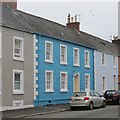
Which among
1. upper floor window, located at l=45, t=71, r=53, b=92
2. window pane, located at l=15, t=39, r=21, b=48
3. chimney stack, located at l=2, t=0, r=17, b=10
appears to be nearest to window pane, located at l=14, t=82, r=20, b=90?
window pane, located at l=15, t=39, r=21, b=48

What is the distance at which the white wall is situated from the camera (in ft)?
129

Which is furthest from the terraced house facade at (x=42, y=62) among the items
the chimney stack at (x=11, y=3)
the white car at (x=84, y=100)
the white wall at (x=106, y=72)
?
the white car at (x=84, y=100)

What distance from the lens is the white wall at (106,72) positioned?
1544 inches

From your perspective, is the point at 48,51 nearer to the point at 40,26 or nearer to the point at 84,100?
the point at 40,26

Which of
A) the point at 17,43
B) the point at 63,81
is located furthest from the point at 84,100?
the point at 63,81

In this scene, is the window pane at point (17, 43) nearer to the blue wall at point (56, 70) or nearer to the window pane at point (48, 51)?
the blue wall at point (56, 70)

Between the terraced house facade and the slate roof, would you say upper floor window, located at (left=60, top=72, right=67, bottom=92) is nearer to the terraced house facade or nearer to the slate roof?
the terraced house facade

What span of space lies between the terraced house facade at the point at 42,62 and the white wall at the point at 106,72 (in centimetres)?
11

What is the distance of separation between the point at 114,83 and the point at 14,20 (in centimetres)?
2133

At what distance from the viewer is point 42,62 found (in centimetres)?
2862

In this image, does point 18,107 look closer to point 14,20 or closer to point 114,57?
point 14,20

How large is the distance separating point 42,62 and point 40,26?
Answer: 3794mm

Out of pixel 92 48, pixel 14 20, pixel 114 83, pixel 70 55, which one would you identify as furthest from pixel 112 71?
pixel 14 20

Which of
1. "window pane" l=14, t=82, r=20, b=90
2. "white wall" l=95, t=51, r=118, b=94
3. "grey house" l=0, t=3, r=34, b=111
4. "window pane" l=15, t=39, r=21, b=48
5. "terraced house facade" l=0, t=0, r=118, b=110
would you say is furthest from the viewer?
"white wall" l=95, t=51, r=118, b=94
